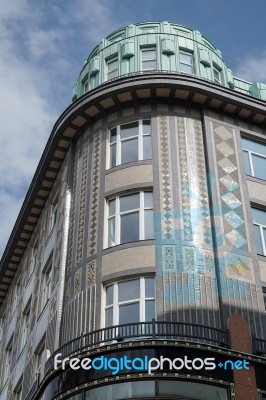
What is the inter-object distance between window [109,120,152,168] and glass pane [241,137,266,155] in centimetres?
396

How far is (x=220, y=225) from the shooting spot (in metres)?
24.8

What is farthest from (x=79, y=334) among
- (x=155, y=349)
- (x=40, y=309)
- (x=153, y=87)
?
(x=153, y=87)

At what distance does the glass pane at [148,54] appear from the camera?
30898 millimetres

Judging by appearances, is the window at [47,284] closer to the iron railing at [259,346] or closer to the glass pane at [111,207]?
the glass pane at [111,207]

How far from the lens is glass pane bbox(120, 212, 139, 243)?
24641 millimetres

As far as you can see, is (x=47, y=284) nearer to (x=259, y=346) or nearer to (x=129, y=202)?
(x=129, y=202)

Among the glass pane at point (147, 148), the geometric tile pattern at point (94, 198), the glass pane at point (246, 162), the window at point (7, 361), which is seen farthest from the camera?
the window at point (7, 361)

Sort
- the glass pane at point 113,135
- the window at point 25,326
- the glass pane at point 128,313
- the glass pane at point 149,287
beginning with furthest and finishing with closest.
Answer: the window at point 25,326
the glass pane at point 113,135
the glass pane at point 149,287
the glass pane at point 128,313

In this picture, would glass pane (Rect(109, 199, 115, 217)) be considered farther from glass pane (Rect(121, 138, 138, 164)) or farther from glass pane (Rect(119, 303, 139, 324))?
glass pane (Rect(119, 303, 139, 324))

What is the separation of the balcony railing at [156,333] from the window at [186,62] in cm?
1299

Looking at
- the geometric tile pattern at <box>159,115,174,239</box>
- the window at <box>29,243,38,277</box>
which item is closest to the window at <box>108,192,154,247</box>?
the geometric tile pattern at <box>159,115,174,239</box>

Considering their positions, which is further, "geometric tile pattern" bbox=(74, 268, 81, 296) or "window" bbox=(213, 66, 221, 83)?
"window" bbox=(213, 66, 221, 83)

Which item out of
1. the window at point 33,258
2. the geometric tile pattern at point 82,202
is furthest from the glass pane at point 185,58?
the window at point 33,258

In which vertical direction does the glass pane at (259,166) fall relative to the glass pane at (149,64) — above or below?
below
